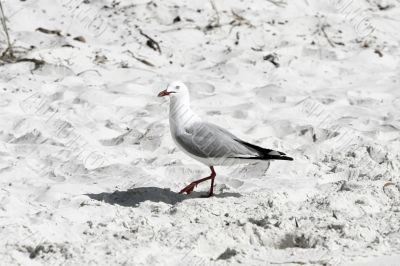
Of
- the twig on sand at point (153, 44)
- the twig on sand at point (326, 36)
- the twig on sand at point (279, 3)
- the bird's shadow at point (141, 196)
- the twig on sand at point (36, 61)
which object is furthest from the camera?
the twig on sand at point (279, 3)

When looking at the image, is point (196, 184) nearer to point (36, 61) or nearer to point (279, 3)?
point (36, 61)

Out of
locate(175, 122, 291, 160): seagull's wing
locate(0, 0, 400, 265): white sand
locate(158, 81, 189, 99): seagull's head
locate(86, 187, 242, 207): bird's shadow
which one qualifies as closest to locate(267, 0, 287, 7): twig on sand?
locate(0, 0, 400, 265): white sand

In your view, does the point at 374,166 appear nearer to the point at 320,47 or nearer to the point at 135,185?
the point at 135,185

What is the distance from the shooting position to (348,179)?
5332 millimetres

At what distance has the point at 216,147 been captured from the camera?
4996 millimetres

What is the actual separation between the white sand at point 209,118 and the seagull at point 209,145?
0.22m

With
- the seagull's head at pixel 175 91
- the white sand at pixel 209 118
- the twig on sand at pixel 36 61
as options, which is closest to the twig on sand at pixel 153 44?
the white sand at pixel 209 118

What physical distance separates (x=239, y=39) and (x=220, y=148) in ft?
10.9

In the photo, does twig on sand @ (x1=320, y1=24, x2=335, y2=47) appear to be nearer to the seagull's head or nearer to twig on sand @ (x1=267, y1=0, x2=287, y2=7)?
twig on sand @ (x1=267, y1=0, x2=287, y2=7)

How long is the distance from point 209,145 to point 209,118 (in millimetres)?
1420

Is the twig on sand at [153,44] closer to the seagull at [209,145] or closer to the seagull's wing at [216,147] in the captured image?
the seagull at [209,145]

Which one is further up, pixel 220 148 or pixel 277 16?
pixel 220 148

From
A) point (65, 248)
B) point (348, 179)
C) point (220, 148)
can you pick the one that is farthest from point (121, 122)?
point (65, 248)

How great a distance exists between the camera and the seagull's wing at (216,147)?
4.99m
